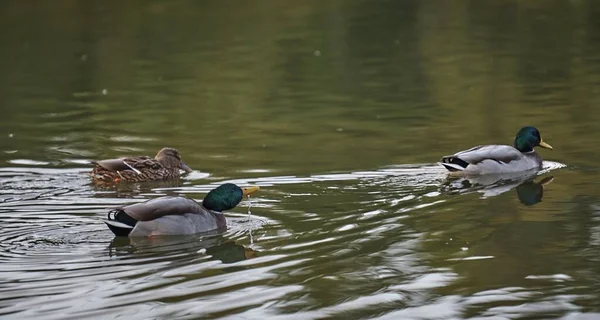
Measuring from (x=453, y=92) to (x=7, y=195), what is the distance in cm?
949

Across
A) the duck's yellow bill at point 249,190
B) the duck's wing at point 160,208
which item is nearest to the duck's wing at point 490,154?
the duck's yellow bill at point 249,190

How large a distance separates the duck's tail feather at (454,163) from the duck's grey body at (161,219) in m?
3.13

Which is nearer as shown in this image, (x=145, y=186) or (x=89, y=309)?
(x=89, y=309)

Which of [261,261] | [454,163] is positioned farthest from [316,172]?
[261,261]

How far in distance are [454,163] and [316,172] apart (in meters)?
1.48

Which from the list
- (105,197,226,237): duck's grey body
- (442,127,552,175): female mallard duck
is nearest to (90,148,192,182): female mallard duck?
(105,197,226,237): duck's grey body

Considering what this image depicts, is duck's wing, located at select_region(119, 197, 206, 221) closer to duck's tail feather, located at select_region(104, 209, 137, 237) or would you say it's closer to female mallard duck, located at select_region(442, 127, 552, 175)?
duck's tail feather, located at select_region(104, 209, 137, 237)

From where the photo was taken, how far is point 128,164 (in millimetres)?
13219

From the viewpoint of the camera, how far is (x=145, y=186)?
13266 mm

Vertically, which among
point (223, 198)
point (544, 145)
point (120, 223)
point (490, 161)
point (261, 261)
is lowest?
point (261, 261)

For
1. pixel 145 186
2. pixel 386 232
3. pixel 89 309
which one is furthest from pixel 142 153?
pixel 89 309

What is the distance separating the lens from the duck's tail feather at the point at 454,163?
12469 millimetres

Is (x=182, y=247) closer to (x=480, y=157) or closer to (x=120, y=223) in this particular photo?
(x=120, y=223)

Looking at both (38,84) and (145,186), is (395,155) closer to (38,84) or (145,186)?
(145,186)
